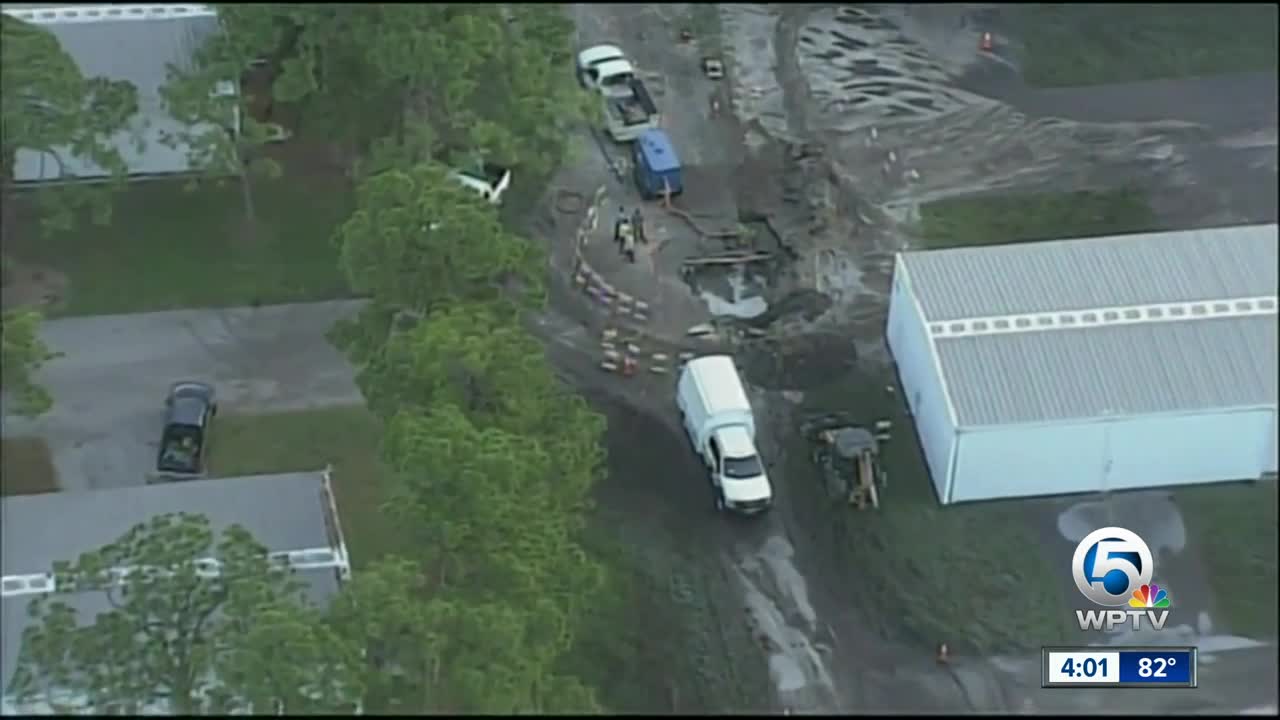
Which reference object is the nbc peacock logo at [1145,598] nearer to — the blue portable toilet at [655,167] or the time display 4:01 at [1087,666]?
the time display 4:01 at [1087,666]

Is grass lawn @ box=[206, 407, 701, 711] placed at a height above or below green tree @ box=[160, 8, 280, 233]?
below

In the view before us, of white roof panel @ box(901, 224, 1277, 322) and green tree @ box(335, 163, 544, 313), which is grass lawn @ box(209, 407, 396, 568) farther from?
white roof panel @ box(901, 224, 1277, 322)

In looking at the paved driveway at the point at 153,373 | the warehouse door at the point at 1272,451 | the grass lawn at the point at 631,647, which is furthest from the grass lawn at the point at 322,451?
the warehouse door at the point at 1272,451

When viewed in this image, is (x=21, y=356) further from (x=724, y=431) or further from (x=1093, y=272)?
(x=1093, y=272)

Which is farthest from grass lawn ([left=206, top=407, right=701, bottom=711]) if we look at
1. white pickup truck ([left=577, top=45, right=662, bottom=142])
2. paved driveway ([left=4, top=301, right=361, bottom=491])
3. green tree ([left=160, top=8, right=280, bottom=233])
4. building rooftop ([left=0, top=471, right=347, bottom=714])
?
white pickup truck ([left=577, top=45, right=662, bottom=142])

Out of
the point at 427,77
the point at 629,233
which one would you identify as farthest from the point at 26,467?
the point at 629,233

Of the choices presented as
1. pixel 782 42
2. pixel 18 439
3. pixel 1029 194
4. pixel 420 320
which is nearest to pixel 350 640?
pixel 420 320
